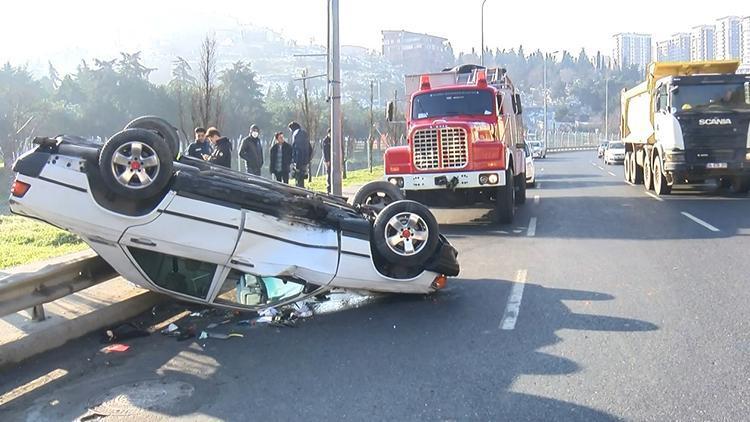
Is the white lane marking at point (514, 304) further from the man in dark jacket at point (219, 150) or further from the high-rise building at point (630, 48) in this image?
the high-rise building at point (630, 48)

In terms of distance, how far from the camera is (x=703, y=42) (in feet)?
340

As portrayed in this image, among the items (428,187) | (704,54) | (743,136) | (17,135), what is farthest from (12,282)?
(704,54)

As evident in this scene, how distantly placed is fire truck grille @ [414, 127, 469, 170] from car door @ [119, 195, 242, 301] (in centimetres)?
744

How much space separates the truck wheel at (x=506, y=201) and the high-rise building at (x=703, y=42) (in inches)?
3838

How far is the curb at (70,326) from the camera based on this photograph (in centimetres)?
553

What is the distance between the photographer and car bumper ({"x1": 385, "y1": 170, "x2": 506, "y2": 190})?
1295 centimetres

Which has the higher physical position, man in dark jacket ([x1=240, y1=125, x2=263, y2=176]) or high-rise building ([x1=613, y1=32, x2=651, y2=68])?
high-rise building ([x1=613, y1=32, x2=651, y2=68])

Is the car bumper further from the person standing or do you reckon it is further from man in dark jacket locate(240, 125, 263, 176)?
man in dark jacket locate(240, 125, 263, 176)

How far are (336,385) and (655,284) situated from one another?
4422 mm

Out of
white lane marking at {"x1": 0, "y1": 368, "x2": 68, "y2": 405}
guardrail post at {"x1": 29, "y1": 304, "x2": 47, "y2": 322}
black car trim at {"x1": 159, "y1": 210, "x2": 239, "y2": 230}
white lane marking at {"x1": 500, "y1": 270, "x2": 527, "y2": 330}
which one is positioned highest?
black car trim at {"x1": 159, "y1": 210, "x2": 239, "y2": 230}

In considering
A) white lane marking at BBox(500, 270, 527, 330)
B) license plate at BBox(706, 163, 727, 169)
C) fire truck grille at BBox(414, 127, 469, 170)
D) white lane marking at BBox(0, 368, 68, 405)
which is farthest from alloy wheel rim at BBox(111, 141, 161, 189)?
license plate at BBox(706, 163, 727, 169)

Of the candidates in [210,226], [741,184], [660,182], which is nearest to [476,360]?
[210,226]

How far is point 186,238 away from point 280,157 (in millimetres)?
11219

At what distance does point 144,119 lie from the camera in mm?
7090
